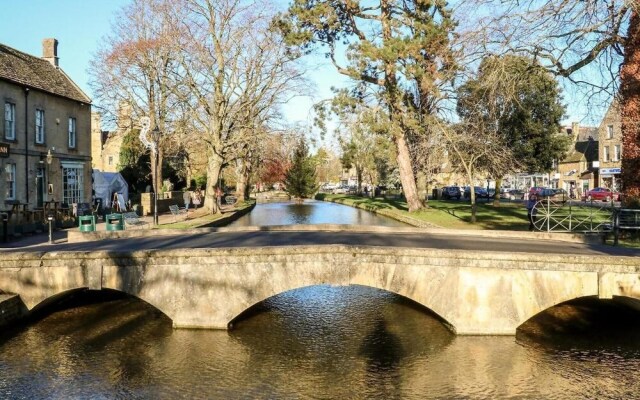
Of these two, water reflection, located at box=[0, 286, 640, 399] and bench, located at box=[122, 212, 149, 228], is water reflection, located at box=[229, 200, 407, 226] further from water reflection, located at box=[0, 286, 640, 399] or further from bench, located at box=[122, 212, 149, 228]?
water reflection, located at box=[0, 286, 640, 399]

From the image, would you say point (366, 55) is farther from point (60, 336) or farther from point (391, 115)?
point (60, 336)

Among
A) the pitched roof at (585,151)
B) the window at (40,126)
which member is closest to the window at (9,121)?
the window at (40,126)

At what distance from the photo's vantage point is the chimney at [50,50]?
35.3 m

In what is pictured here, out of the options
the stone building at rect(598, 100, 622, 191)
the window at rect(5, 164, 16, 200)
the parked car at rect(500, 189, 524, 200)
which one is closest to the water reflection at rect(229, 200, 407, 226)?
the window at rect(5, 164, 16, 200)

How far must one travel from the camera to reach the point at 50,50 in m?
35.5

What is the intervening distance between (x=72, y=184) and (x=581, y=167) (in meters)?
63.9

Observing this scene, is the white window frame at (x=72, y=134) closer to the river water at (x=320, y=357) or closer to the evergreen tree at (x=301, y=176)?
the river water at (x=320, y=357)

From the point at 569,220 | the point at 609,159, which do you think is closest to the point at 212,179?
the point at 569,220

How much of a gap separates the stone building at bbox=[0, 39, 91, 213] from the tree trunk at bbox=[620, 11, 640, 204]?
2699 cm

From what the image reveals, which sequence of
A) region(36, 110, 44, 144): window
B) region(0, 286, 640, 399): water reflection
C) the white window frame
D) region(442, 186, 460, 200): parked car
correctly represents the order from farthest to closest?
1. region(442, 186, 460, 200): parked car
2. the white window frame
3. region(36, 110, 44, 144): window
4. region(0, 286, 640, 399): water reflection

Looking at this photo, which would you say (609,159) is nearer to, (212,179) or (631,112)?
(631,112)

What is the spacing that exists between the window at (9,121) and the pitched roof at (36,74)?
52.1 inches

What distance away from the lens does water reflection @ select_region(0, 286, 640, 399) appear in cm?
1041

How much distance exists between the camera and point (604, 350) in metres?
12.5
